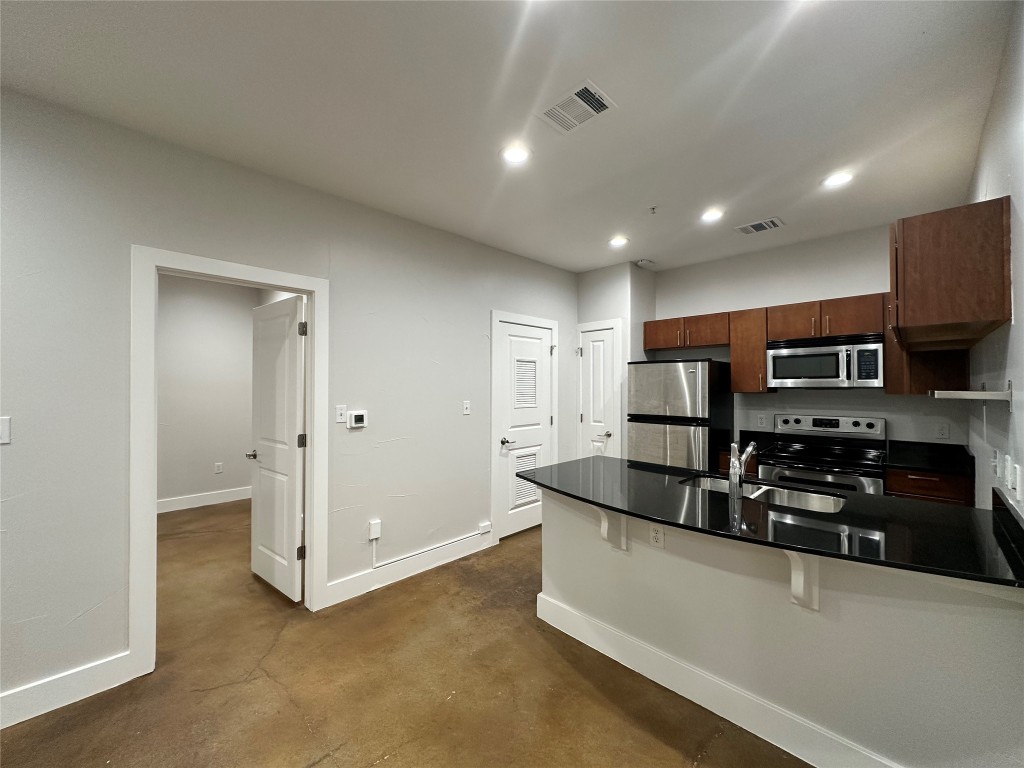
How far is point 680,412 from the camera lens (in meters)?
3.86

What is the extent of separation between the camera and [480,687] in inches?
80.0

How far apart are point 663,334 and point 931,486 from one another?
91.6 inches

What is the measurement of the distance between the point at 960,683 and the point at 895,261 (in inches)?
62.8

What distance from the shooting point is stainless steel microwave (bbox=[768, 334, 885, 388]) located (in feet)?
10.5

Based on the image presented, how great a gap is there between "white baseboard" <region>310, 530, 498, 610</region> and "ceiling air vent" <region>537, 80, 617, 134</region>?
302 cm

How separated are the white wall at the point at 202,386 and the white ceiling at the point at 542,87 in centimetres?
329

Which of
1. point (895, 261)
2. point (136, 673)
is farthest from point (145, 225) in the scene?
point (895, 261)

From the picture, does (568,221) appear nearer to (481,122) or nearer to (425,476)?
(481,122)

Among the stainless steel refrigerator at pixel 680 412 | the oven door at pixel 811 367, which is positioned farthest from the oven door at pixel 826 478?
the oven door at pixel 811 367

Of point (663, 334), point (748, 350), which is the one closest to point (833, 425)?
point (748, 350)

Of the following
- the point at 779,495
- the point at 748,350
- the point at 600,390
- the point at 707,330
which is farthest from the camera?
the point at 600,390

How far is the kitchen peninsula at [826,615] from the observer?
1287mm

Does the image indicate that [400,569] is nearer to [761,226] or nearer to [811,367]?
[811,367]

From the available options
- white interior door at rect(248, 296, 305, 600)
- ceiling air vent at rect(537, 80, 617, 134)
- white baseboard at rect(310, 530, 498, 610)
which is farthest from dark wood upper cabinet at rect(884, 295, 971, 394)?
white interior door at rect(248, 296, 305, 600)
